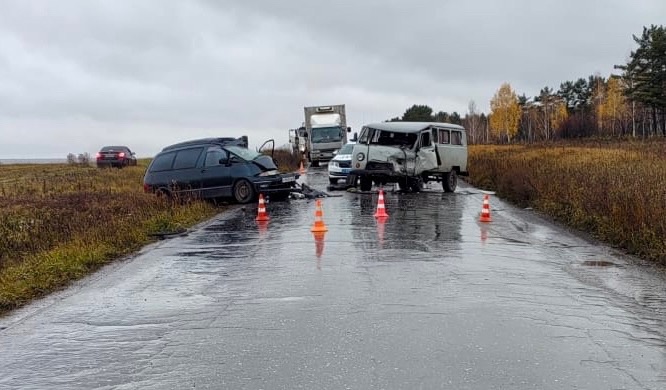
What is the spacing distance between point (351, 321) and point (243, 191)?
1335 cm

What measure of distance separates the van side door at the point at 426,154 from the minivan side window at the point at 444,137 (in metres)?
0.77

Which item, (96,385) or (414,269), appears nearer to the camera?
(96,385)

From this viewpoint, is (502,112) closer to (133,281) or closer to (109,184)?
(109,184)

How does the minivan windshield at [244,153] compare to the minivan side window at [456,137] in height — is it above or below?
below

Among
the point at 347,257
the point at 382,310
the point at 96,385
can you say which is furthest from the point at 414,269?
the point at 96,385

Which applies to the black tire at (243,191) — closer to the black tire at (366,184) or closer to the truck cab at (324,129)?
the black tire at (366,184)

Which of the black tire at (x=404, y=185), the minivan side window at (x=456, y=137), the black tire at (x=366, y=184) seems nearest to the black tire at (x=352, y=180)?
the black tire at (x=366, y=184)

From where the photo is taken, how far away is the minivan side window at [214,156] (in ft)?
63.4

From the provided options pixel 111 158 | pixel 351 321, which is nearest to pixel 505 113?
pixel 111 158

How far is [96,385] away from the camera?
476 cm

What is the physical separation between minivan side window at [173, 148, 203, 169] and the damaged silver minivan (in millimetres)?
5216

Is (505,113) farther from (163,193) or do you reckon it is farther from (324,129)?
(163,193)

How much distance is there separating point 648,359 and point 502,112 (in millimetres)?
115021

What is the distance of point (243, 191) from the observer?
63.1ft
